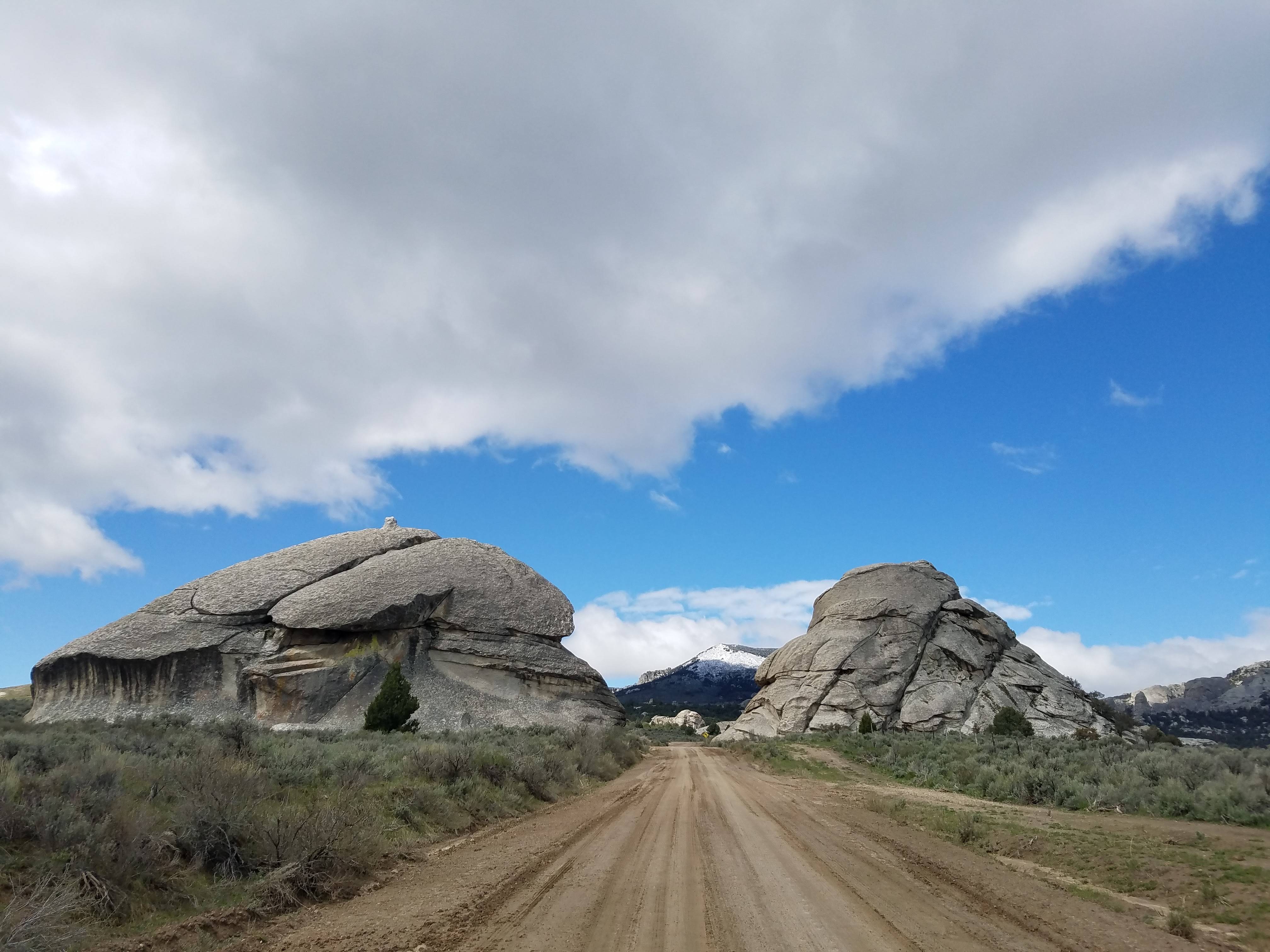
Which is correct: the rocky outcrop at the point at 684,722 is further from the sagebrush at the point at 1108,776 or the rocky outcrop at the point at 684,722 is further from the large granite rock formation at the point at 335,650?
the sagebrush at the point at 1108,776

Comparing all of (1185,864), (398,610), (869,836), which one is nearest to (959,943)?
(1185,864)

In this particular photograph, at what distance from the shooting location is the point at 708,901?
24.0ft

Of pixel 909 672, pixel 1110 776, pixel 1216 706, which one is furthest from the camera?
pixel 1216 706

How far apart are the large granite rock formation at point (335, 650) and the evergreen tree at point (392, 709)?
7626 millimetres

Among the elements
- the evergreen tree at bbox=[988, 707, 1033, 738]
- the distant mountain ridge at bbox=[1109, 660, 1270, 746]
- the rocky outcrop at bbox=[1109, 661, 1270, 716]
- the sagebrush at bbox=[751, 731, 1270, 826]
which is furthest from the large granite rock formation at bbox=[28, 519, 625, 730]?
the rocky outcrop at bbox=[1109, 661, 1270, 716]

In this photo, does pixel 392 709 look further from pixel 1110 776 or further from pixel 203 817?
pixel 1110 776

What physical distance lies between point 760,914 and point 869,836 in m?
5.63

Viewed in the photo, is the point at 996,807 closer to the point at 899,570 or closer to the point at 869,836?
the point at 869,836

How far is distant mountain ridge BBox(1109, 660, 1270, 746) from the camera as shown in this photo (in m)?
81.9

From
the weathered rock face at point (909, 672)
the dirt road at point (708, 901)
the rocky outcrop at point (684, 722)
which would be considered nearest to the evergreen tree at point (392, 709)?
the dirt road at point (708, 901)

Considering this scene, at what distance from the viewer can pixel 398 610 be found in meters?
43.6

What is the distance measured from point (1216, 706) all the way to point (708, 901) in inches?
5785

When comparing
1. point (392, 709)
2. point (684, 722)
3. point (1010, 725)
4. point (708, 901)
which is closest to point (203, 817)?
point (708, 901)

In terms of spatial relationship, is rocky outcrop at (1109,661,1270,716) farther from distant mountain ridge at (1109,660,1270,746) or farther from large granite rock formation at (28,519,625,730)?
large granite rock formation at (28,519,625,730)
